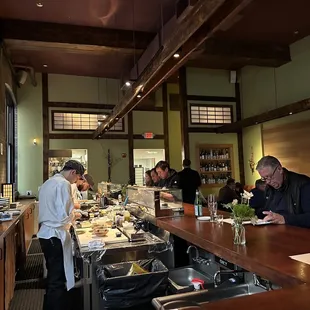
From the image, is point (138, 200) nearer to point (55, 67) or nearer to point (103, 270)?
point (103, 270)

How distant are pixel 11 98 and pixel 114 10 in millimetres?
4021

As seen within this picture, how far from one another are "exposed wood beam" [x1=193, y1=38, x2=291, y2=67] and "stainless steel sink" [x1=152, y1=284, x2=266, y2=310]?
5545mm

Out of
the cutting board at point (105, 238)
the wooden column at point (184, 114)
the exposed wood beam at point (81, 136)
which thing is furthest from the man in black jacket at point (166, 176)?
the exposed wood beam at point (81, 136)

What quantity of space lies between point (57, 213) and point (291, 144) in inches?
229

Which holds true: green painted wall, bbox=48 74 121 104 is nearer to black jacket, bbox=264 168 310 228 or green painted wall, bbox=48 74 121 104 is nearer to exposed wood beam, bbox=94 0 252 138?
exposed wood beam, bbox=94 0 252 138

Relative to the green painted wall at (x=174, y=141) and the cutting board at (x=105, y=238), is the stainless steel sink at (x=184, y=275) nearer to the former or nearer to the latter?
the cutting board at (x=105, y=238)

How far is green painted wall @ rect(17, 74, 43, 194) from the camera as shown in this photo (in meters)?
8.70

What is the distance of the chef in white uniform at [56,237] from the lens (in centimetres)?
307

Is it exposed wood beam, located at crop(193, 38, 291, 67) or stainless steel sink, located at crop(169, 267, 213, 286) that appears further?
exposed wood beam, located at crop(193, 38, 291, 67)

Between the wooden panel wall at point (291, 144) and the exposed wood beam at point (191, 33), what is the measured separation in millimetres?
4565

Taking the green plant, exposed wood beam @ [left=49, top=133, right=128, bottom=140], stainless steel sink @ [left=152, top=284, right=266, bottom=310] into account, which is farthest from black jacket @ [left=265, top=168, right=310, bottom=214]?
exposed wood beam @ [left=49, top=133, right=128, bottom=140]

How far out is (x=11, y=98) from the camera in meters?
7.97

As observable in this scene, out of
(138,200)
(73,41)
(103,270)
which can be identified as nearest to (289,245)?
(103,270)

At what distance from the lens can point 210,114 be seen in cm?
920
